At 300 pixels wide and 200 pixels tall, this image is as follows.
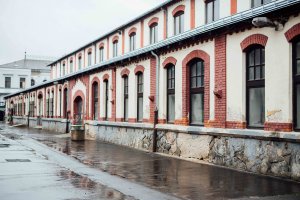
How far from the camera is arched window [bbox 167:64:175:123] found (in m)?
16.5

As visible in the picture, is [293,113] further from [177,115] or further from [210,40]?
[177,115]

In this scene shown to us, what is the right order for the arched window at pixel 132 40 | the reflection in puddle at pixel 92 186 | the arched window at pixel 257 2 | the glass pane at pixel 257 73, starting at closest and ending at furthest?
the reflection in puddle at pixel 92 186
the glass pane at pixel 257 73
the arched window at pixel 257 2
the arched window at pixel 132 40

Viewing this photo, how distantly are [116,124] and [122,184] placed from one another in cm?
1112

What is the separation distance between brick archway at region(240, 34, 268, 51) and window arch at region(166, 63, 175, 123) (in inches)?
182

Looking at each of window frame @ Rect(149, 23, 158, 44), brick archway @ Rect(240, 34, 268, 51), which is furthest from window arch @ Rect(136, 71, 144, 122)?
brick archway @ Rect(240, 34, 268, 51)

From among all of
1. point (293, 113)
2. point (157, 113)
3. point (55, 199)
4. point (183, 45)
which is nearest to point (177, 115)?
point (157, 113)

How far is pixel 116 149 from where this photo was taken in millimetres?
18266

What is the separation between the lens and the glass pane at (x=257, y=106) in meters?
11.8

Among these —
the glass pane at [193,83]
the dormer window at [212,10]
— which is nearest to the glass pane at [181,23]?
the dormer window at [212,10]

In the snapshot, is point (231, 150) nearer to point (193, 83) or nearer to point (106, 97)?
point (193, 83)

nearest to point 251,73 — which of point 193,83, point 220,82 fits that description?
point 220,82

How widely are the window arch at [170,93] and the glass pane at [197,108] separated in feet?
4.64

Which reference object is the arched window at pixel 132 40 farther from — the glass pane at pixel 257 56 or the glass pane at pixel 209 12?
the glass pane at pixel 257 56

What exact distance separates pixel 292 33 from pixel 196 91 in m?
5.07
